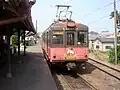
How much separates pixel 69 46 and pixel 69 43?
0.61 feet

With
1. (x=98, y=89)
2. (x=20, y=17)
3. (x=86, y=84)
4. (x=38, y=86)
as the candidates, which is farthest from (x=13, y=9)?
(x=86, y=84)

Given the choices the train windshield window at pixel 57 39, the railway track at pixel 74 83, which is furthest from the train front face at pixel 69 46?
the railway track at pixel 74 83

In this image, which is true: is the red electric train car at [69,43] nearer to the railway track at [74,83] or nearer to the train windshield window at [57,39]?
the train windshield window at [57,39]

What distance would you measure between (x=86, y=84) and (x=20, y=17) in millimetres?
5575

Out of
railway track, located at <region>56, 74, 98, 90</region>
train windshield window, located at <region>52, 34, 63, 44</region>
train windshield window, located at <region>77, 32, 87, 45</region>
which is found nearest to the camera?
railway track, located at <region>56, 74, 98, 90</region>

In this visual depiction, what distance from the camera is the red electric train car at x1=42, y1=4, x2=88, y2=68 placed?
47.5 feet

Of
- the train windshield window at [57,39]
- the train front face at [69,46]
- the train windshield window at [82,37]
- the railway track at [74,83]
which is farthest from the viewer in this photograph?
the train windshield window at [82,37]

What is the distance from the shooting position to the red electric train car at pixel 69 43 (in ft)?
47.5

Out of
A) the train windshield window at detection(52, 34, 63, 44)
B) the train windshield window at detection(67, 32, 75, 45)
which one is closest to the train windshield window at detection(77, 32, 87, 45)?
the train windshield window at detection(67, 32, 75, 45)

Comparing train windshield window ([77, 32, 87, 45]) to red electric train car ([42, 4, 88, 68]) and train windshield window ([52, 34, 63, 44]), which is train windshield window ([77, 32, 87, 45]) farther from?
train windshield window ([52, 34, 63, 44])

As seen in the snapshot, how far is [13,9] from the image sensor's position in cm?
745

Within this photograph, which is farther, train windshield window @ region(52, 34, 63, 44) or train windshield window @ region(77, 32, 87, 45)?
train windshield window @ region(77, 32, 87, 45)

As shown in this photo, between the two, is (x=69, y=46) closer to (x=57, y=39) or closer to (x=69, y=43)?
(x=69, y=43)

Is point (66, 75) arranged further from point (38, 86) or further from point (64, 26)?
point (38, 86)
